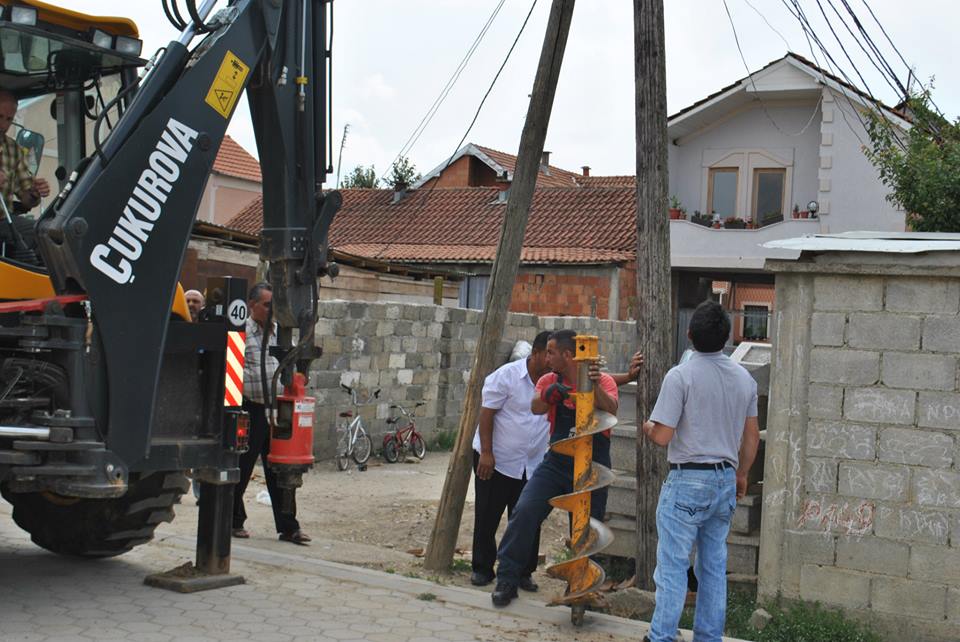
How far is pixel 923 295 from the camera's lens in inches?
273

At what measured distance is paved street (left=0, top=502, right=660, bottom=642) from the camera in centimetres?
621

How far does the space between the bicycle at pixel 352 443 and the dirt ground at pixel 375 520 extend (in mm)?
129

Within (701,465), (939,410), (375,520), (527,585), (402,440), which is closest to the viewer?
(701,465)

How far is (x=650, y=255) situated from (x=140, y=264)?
3.06 meters

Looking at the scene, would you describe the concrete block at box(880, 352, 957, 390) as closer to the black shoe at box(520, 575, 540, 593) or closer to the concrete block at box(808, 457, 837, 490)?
the concrete block at box(808, 457, 837, 490)

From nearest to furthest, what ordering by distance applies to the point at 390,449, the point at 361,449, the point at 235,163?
the point at 361,449 < the point at 390,449 < the point at 235,163

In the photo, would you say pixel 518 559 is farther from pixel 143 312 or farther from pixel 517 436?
pixel 143 312

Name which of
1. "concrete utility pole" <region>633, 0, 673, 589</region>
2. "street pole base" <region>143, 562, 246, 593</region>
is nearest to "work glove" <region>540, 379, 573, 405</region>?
"concrete utility pole" <region>633, 0, 673, 589</region>

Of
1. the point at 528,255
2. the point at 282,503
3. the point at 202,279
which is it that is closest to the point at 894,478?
the point at 282,503

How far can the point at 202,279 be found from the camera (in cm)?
1888

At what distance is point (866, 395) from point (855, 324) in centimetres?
43

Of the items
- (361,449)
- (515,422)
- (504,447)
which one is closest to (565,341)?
(515,422)

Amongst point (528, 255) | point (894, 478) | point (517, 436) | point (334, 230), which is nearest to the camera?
point (894, 478)

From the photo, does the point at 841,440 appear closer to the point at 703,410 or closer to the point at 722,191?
the point at 703,410
